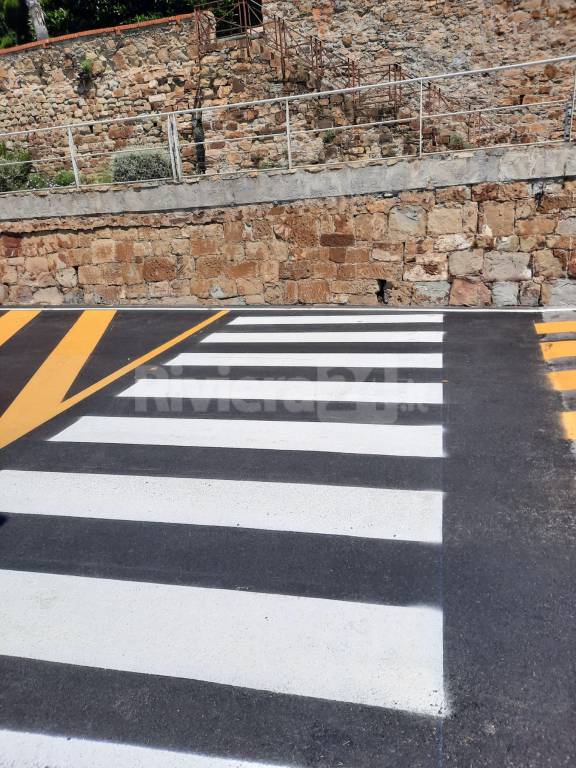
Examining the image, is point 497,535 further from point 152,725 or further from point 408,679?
point 152,725

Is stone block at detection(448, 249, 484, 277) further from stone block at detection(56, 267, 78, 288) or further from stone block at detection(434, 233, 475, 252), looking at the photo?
stone block at detection(56, 267, 78, 288)

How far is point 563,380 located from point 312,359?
290 centimetres

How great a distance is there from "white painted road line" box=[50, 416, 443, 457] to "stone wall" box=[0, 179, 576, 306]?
15.3 feet

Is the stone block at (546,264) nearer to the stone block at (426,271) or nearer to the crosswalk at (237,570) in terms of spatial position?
the stone block at (426,271)

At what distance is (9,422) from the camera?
20.0 ft

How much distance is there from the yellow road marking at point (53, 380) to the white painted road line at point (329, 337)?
1.87 metres

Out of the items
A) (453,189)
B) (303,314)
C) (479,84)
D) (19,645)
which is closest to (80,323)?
(303,314)

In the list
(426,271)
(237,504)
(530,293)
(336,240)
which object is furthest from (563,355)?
(237,504)

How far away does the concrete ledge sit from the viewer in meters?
8.33

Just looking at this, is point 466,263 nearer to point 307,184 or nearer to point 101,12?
point 307,184

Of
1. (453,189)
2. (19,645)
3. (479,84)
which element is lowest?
(19,645)

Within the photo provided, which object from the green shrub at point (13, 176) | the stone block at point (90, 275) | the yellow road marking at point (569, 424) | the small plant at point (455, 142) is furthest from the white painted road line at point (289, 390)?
the small plant at point (455, 142)

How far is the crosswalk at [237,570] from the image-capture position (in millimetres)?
2596

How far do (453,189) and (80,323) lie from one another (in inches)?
256
